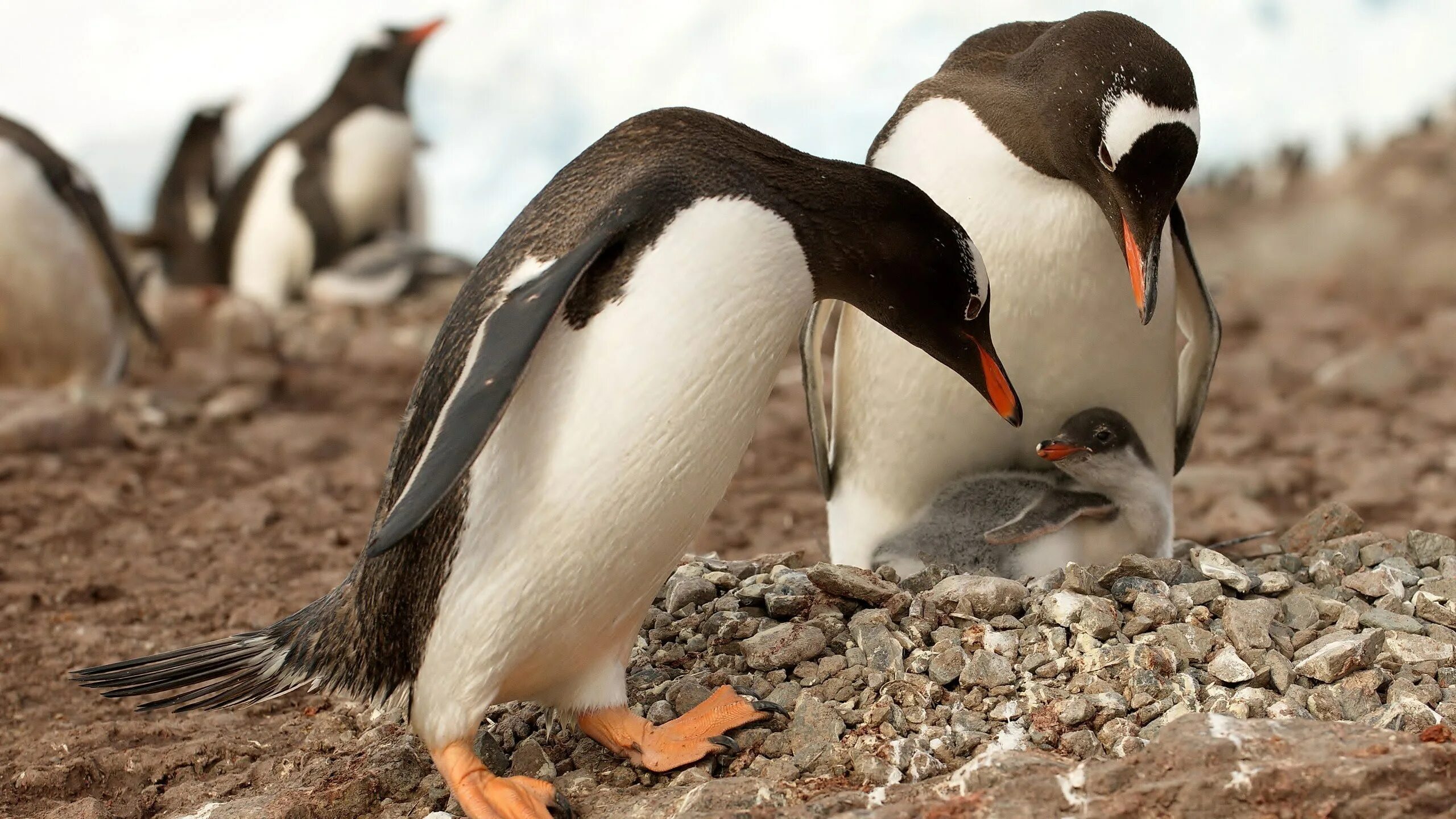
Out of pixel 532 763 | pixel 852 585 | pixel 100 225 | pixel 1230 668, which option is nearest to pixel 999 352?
pixel 852 585

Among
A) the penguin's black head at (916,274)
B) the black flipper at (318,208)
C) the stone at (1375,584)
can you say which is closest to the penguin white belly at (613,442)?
the penguin's black head at (916,274)

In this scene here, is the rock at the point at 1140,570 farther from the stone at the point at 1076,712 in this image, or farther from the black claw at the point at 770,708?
the black claw at the point at 770,708

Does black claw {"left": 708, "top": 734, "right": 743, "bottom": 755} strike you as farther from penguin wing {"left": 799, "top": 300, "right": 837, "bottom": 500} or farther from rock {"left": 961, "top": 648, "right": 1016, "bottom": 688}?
penguin wing {"left": 799, "top": 300, "right": 837, "bottom": 500}

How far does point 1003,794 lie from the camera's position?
7.79ft

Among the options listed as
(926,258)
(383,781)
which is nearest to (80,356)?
(383,781)

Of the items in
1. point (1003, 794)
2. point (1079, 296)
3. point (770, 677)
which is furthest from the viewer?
point (1079, 296)

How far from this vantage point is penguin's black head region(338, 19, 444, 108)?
454 inches

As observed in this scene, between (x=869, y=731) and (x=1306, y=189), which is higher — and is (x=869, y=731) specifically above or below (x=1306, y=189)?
below

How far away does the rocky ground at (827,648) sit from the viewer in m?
2.43

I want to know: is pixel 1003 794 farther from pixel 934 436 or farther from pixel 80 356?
pixel 80 356

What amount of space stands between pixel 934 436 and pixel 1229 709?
1084 mm

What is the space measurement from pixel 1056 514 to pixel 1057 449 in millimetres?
203

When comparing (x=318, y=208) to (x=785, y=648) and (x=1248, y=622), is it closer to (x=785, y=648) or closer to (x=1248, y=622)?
(x=785, y=648)

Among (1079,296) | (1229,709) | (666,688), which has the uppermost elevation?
(1079,296)
